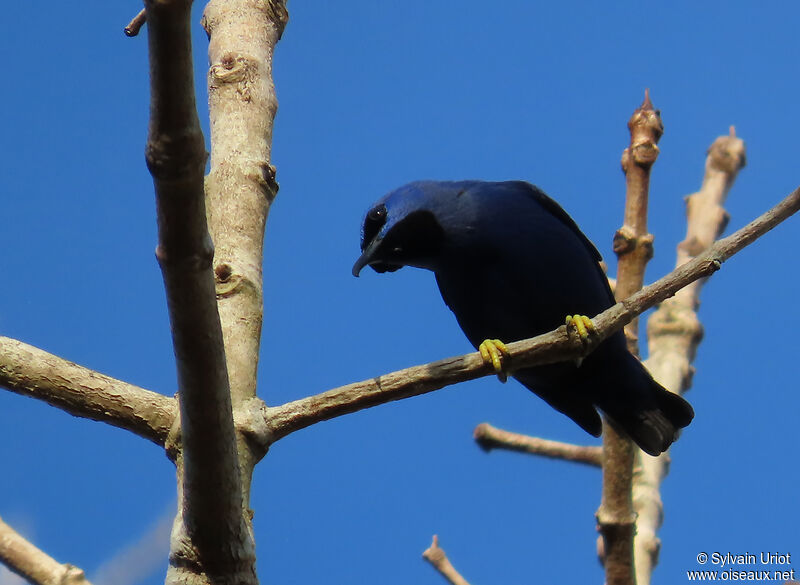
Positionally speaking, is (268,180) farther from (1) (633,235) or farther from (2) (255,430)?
(1) (633,235)

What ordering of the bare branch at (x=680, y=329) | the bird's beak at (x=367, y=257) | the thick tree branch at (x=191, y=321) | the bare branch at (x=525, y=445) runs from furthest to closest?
the bare branch at (x=525, y=445) < the bird's beak at (x=367, y=257) < the bare branch at (x=680, y=329) < the thick tree branch at (x=191, y=321)

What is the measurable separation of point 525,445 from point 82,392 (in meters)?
2.86

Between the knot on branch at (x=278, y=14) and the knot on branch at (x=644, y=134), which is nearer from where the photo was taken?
the knot on branch at (x=278, y=14)

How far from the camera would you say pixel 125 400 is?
117 inches

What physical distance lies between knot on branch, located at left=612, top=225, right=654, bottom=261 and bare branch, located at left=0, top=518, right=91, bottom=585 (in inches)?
124

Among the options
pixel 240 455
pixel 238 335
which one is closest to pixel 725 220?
pixel 238 335

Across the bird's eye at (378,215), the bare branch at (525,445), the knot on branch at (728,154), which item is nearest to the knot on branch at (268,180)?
the bird's eye at (378,215)

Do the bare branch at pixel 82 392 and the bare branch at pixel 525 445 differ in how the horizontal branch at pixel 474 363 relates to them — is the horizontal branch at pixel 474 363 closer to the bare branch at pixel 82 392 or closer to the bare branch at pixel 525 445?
the bare branch at pixel 82 392

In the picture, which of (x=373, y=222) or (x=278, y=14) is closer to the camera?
(x=278, y=14)

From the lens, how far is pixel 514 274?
5102mm

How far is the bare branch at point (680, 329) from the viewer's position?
4.86 meters

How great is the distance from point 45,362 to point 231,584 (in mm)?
921

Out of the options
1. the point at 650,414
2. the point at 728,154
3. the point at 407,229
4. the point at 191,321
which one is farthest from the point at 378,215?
the point at 191,321

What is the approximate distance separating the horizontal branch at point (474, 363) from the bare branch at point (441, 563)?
1983 mm
